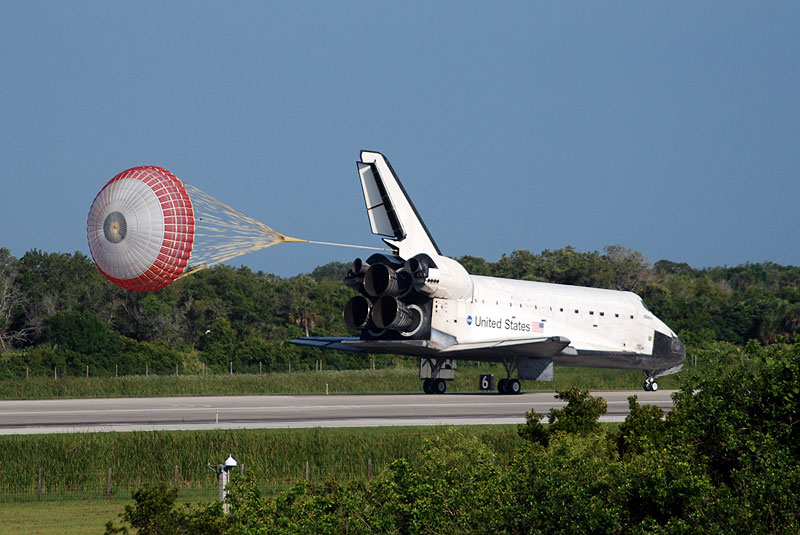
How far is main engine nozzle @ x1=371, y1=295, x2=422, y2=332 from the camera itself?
32.1m

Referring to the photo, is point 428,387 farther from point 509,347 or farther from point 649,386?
point 649,386

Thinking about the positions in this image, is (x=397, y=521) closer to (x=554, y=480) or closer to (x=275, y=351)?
(x=554, y=480)

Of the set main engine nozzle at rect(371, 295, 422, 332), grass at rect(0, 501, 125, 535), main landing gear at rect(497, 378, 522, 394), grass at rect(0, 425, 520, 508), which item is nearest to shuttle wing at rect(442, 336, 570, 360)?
main engine nozzle at rect(371, 295, 422, 332)

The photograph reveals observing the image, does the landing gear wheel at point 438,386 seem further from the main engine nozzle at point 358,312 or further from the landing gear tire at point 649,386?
the landing gear tire at point 649,386

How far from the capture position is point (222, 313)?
72.3 m

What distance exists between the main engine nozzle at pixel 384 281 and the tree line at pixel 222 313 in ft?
74.1

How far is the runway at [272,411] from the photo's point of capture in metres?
26.0

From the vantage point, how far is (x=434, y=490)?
11977mm

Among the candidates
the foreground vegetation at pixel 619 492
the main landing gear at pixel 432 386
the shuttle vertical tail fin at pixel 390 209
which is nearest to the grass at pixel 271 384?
the main landing gear at pixel 432 386

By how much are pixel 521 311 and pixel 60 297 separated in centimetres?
4727

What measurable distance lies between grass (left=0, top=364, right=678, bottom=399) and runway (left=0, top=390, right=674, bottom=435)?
3616mm

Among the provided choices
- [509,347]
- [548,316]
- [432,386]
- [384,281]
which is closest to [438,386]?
[432,386]

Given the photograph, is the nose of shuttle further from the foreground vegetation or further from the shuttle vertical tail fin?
the foreground vegetation

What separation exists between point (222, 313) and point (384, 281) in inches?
1666
